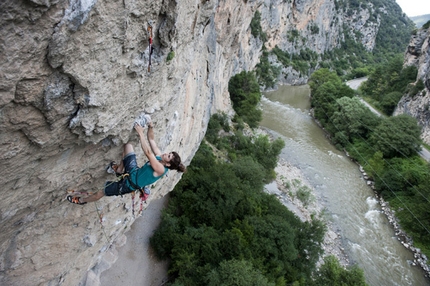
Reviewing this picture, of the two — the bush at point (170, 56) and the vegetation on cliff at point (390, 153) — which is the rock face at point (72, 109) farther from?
the vegetation on cliff at point (390, 153)

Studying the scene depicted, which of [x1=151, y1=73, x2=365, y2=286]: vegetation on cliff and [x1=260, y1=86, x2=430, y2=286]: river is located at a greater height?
[x1=151, y1=73, x2=365, y2=286]: vegetation on cliff

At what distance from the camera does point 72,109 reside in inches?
113

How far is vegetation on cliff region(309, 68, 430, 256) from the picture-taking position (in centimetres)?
1581

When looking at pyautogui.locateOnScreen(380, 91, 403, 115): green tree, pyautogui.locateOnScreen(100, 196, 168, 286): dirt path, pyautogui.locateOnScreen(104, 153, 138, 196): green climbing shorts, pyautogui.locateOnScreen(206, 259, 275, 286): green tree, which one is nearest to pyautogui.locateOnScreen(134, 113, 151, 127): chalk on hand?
pyautogui.locateOnScreen(104, 153, 138, 196): green climbing shorts

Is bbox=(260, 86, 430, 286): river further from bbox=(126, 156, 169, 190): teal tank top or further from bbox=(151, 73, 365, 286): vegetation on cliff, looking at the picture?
bbox=(126, 156, 169, 190): teal tank top

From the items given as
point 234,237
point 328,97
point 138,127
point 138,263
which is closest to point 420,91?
point 328,97

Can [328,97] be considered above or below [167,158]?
below

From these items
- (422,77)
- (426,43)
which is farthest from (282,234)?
(426,43)

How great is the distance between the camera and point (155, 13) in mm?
3375

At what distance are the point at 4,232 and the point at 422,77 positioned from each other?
3275 cm

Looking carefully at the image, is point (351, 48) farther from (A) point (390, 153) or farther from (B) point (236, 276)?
(B) point (236, 276)

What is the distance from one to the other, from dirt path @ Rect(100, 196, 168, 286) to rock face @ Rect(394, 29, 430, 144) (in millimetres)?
22482

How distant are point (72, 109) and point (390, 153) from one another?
2344cm

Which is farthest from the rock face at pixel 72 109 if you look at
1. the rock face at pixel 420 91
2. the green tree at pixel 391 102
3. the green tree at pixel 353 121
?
the green tree at pixel 391 102
